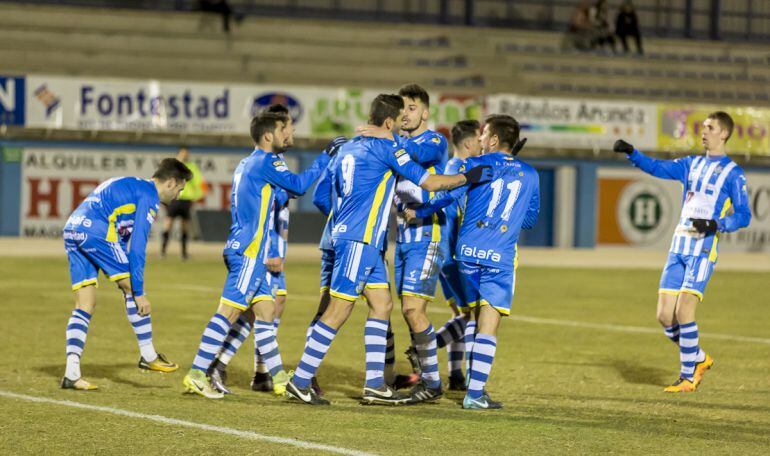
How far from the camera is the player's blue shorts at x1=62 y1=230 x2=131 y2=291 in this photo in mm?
9586

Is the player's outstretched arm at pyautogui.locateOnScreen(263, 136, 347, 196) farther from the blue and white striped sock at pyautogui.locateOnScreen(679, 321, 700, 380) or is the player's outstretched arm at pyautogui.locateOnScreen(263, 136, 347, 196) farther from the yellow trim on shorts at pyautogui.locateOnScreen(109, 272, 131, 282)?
the blue and white striped sock at pyautogui.locateOnScreen(679, 321, 700, 380)

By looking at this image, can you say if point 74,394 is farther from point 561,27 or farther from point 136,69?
Result: point 561,27

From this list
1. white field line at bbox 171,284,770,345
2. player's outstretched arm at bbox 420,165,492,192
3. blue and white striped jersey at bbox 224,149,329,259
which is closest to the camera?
player's outstretched arm at bbox 420,165,492,192

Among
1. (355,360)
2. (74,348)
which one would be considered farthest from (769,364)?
(74,348)

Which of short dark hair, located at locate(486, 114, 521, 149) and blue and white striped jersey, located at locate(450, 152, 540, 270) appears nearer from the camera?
blue and white striped jersey, located at locate(450, 152, 540, 270)

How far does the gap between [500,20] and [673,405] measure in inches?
1317

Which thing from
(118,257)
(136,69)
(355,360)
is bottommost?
(355,360)

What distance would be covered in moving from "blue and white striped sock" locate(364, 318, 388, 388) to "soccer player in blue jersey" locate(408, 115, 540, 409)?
61 cm

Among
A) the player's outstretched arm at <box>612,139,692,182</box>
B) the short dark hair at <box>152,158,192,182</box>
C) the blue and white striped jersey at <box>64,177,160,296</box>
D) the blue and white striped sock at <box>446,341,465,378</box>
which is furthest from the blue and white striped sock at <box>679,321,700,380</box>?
the blue and white striped jersey at <box>64,177,160,296</box>

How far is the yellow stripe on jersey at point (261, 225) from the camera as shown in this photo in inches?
358

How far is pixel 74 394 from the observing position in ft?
30.3

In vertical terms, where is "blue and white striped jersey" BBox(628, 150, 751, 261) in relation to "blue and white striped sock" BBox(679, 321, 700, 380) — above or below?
above

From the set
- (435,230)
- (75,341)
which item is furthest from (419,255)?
(75,341)

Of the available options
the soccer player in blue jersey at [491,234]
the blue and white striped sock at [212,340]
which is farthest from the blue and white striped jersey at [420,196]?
the blue and white striped sock at [212,340]
